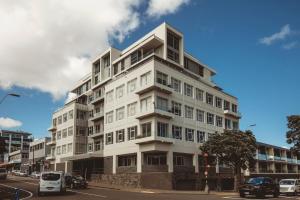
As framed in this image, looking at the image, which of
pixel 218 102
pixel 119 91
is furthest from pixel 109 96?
pixel 218 102

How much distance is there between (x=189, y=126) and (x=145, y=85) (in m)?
9.54

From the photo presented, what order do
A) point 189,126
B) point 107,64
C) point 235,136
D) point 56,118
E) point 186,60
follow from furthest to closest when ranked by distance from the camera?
point 56,118 → point 107,64 → point 186,60 → point 189,126 → point 235,136

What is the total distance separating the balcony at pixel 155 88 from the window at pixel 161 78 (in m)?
0.87

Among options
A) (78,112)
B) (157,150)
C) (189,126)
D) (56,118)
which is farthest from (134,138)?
(56,118)

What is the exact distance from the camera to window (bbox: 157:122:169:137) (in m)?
45.5


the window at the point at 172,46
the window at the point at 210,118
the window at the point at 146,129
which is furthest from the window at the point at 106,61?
the window at the point at 146,129

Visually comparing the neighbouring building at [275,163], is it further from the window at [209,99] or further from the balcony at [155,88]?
the balcony at [155,88]

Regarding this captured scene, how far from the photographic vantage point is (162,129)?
46281 mm

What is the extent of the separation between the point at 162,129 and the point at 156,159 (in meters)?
4.05

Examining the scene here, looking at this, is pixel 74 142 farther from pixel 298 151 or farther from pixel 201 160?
pixel 298 151

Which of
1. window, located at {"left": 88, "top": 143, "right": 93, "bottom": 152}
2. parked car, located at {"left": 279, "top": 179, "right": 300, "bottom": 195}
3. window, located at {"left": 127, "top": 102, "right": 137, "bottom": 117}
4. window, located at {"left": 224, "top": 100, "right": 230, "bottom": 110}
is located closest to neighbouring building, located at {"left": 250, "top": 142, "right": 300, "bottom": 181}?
window, located at {"left": 224, "top": 100, "right": 230, "bottom": 110}

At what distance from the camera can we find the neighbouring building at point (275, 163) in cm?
7994

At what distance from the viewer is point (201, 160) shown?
174 ft

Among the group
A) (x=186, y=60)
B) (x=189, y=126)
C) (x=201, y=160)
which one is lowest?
(x=201, y=160)
